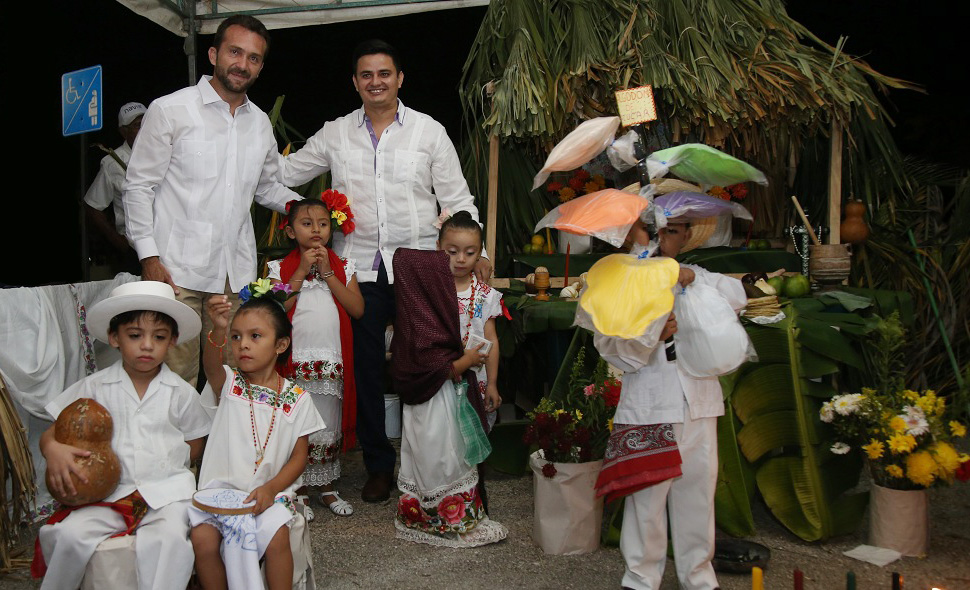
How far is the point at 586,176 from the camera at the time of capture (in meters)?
6.17

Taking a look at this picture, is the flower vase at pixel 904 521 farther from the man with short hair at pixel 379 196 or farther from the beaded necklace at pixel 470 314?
the man with short hair at pixel 379 196

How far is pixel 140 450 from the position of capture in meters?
2.99

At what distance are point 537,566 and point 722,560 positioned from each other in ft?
2.36

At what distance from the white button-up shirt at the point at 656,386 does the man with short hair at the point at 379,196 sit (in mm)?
1436

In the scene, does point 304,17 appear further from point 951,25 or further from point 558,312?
point 951,25

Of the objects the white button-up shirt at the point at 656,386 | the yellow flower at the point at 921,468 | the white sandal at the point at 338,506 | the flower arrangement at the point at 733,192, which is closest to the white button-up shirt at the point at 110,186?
the white sandal at the point at 338,506

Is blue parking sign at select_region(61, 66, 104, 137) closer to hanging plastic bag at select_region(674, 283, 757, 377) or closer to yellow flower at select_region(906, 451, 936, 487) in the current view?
hanging plastic bag at select_region(674, 283, 757, 377)

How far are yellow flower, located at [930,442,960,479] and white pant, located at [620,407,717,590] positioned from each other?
1.13 metres

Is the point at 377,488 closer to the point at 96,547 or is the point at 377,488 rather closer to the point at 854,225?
the point at 96,547

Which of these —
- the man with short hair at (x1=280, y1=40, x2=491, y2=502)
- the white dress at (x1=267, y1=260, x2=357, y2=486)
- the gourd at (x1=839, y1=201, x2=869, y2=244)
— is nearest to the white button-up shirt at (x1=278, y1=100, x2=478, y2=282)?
the man with short hair at (x1=280, y1=40, x2=491, y2=502)

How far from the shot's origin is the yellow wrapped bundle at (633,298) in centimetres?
294

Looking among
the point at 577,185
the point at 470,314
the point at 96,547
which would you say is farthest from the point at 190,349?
the point at 577,185

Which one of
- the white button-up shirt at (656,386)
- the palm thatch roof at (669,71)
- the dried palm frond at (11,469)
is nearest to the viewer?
the white button-up shirt at (656,386)

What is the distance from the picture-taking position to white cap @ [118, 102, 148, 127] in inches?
220
